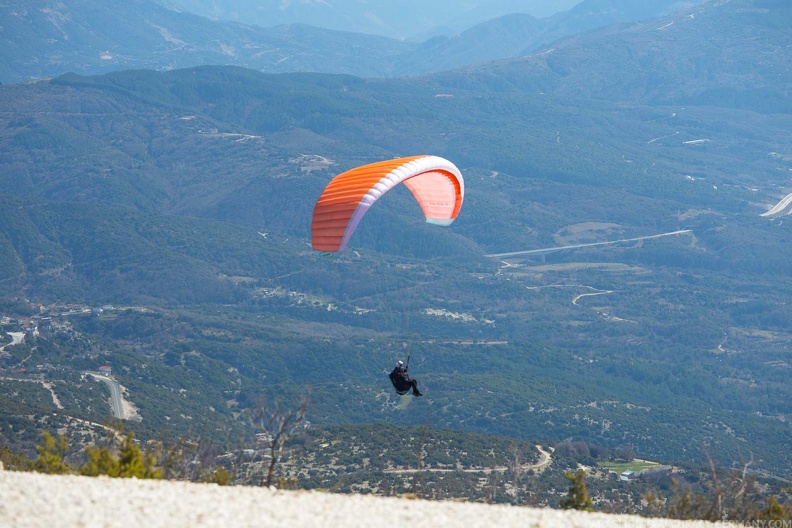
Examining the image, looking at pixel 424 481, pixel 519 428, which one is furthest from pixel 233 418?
pixel 424 481

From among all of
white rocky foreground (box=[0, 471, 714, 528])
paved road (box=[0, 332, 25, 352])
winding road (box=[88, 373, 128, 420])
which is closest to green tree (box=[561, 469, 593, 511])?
white rocky foreground (box=[0, 471, 714, 528])

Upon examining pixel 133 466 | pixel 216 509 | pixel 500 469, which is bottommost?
pixel 500 469

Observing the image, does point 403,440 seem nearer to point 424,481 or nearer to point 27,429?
point 424,481

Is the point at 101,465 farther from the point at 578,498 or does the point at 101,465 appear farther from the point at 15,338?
the point at 15,338

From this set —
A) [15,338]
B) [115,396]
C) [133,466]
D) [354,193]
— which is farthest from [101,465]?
[15,338]

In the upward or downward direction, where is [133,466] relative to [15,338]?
upward

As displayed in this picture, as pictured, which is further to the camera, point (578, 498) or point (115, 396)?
→ point (115, 396)

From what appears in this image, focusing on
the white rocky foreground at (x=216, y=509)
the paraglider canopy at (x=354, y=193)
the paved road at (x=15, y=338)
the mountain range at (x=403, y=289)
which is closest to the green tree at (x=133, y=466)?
the white rocky foreground at (x=216, y=509)

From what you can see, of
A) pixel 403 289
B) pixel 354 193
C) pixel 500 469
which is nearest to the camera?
pixel 354 193

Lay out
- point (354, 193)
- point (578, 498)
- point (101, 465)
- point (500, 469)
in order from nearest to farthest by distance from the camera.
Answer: point (101, 465) < point (578, 498) < point (354, 193) < point (500, 469)
